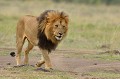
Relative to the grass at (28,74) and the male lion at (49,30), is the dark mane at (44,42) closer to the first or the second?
the male lion at (49,30)

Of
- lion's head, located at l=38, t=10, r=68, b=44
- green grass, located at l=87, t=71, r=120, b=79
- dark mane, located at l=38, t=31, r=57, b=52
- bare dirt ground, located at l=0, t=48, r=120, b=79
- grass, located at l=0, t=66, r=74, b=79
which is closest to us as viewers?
grass, located at l=0, t=66, r=74, b=79

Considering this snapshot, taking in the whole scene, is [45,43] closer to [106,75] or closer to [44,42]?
[44,42]

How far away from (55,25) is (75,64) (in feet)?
6.64

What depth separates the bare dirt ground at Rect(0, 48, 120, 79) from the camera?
10614mm

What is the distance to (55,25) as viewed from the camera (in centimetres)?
999

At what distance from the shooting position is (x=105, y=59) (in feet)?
42.0

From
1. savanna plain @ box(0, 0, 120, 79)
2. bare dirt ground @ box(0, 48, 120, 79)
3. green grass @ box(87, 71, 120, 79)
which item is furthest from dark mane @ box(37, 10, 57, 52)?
green grass @ box(87, 71, 120, 79)

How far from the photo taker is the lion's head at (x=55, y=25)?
9969 millimetres

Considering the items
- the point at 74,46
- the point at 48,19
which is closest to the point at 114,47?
the point at 74,46

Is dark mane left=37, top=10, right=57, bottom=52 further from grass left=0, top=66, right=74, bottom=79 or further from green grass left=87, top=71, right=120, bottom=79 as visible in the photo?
green grass left=87, top=71, right=120, bottom=79

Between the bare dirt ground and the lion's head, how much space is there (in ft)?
2.40

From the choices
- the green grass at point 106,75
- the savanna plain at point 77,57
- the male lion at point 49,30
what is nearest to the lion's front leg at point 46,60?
the male lion at point 49,30

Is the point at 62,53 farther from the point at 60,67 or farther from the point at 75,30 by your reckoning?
the point at 75,30

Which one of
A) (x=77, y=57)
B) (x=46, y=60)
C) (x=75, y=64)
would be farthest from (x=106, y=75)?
(x=77, y=57)
